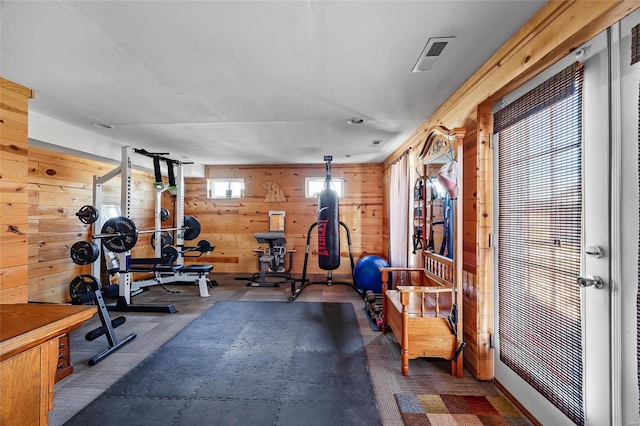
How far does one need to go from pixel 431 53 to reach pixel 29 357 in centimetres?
228

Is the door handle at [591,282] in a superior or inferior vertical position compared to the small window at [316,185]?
inferior

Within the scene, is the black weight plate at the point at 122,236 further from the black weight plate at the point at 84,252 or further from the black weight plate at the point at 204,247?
the black weight plate at the point at 204,247

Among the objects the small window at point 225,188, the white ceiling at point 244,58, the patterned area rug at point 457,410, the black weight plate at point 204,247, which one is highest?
the white ceiling at point 244,58

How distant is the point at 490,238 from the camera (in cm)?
202

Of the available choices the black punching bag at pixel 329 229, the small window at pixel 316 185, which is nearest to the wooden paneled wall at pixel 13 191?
the black punching bag at pixel 329 229

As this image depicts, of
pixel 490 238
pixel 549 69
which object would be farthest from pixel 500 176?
pixel 549 69

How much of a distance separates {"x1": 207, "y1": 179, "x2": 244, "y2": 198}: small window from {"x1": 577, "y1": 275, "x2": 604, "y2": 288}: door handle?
5335 millimetres

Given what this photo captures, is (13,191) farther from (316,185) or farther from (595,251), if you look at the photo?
(316,185)

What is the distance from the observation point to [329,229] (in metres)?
4.20

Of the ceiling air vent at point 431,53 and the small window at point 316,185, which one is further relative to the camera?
the small window at point 316,185

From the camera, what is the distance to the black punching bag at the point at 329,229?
165 inches

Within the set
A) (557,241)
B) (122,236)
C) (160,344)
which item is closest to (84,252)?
(122,236)

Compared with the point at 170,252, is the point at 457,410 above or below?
below

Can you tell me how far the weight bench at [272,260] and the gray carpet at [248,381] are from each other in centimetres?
164
